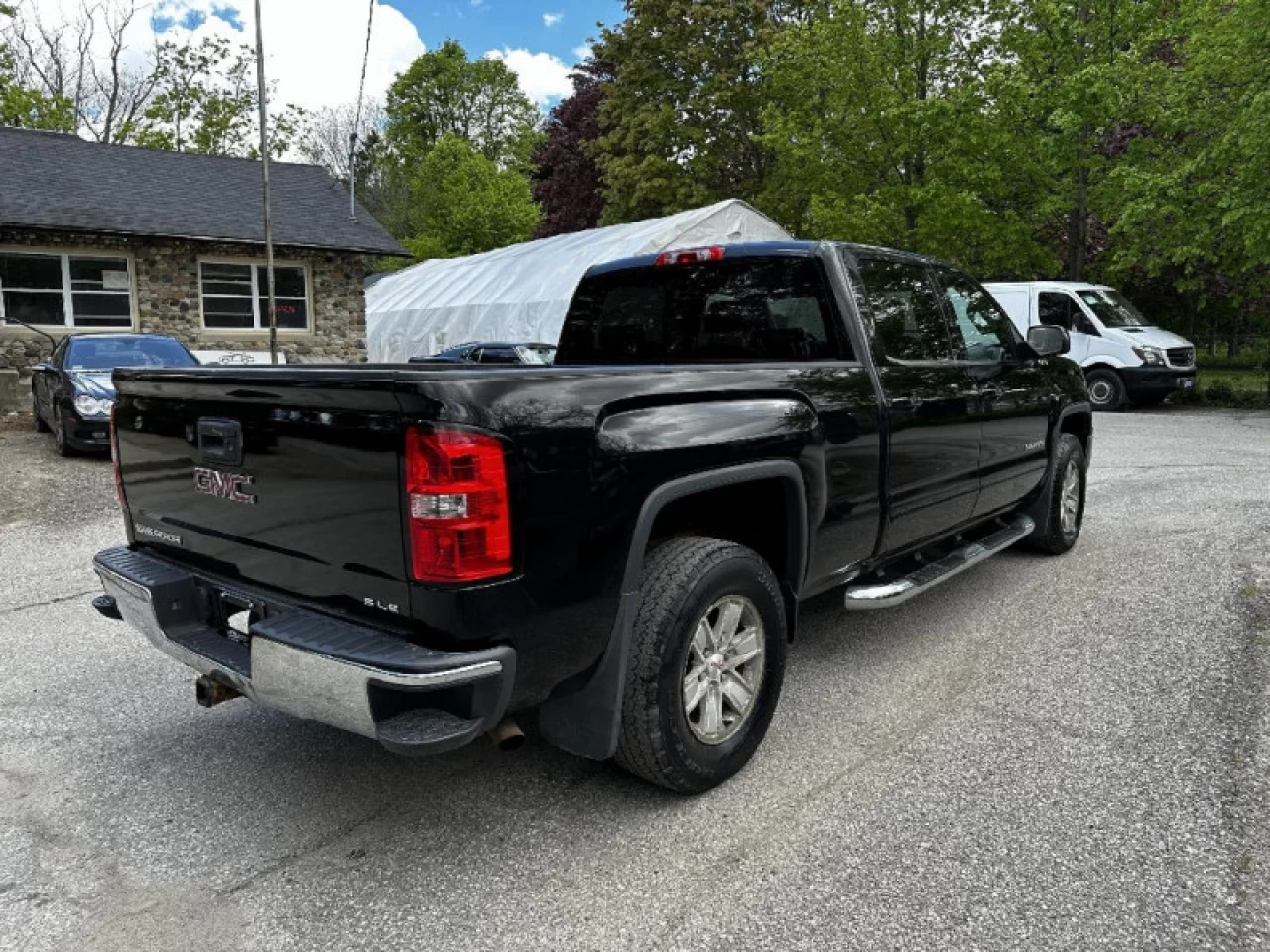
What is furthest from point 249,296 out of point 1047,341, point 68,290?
point 1047,341

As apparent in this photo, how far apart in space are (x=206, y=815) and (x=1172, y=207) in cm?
1712

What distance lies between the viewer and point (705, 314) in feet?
13.7

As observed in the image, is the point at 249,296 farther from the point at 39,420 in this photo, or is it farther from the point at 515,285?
the point at 39,420

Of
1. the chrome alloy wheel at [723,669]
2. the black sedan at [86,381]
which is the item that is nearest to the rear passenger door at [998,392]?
the chrome alloy wheel at [723,669]

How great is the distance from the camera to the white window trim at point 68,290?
18.0 meters

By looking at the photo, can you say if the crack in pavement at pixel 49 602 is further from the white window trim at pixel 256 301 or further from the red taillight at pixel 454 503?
the white window trim at pixel 256 301

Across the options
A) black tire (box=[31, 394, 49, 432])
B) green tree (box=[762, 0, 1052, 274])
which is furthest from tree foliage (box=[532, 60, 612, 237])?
black tire (box=[31, 394, 49, 432])

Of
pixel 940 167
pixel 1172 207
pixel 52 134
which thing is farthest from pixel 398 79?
pixel 1172 207

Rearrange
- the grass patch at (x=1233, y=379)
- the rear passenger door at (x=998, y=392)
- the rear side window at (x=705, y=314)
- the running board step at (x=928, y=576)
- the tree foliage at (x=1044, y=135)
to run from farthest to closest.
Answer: the grass patch at (x=1233, y=379) → the tree foliage at (x=1044, y=135) → the rear passenger door at (x=998, y=392) → the rear side window at (x=705, y=314) → the running board step at (x=928, y=576)

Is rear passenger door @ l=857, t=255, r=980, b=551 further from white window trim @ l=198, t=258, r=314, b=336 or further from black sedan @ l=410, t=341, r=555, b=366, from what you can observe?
white window trim @ l=198, t=258, r=314, b=336

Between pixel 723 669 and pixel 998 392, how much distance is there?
8.48 ft

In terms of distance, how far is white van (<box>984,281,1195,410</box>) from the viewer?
16.1 metres

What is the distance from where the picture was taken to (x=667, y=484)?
9.12ft

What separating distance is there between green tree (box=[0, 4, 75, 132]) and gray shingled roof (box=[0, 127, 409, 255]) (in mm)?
13257
